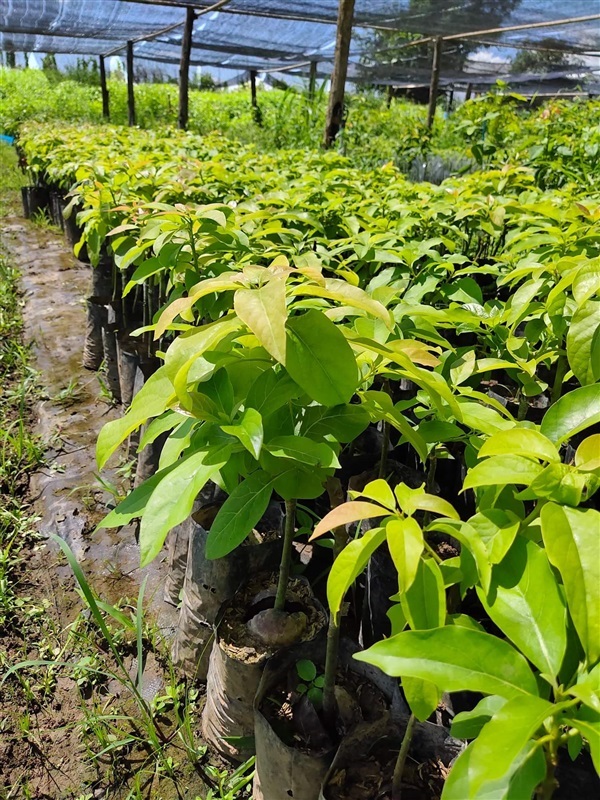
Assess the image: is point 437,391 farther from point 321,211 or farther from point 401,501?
point 321,211

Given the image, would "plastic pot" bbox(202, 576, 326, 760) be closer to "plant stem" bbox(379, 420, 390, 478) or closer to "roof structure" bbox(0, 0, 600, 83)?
"plant stem" bbox(379, 420, 390, 478)

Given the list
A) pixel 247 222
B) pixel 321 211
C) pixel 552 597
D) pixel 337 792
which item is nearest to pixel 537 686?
pixel 552 597

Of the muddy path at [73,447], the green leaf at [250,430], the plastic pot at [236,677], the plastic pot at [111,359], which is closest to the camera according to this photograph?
the green leaf at [250,430]

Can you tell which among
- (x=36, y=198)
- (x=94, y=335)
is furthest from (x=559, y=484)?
(x=36, y=198)

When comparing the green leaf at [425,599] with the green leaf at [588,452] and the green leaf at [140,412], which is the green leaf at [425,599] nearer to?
the green leaf at [588,452]

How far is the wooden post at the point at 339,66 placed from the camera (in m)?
4.71

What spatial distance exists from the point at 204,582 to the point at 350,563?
0.94 m

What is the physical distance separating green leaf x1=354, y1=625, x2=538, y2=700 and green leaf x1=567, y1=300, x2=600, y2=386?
0.54m

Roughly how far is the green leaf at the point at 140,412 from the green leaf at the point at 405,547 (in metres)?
0.39

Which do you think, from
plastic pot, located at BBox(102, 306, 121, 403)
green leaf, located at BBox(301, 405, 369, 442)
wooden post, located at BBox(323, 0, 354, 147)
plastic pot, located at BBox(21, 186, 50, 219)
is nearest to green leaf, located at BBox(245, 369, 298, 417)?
green leaf, located at BBox(301, 405, 369, 442)

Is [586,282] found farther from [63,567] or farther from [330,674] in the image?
[63,567]

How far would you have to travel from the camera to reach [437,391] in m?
0.86

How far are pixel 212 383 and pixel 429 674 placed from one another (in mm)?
514

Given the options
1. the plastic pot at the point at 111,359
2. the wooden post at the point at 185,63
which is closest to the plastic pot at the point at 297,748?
the plastic pot at the point at 111,359
